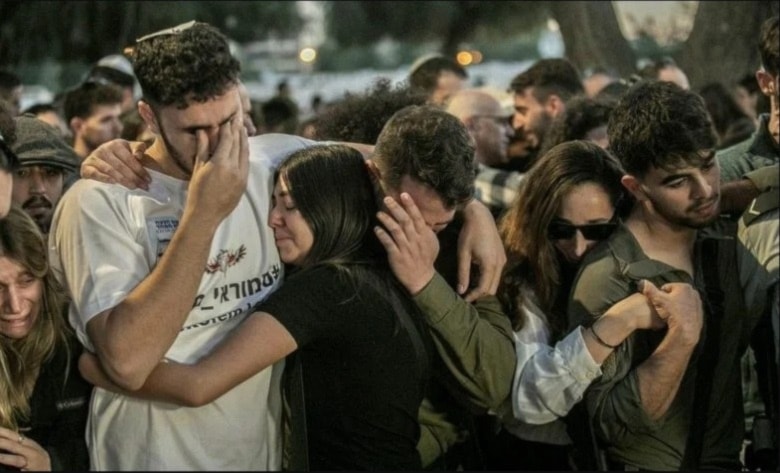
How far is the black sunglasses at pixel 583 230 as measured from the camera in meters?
3.72

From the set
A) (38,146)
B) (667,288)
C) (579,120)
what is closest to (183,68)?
(667,288)

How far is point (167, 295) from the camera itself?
2834 millimetres

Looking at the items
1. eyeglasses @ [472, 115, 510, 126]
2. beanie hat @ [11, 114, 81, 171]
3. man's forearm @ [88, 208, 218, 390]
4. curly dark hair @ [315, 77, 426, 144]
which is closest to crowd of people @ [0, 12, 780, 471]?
man's forearm @ [88, 208, 218, 390]

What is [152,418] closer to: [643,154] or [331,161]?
[331,161]

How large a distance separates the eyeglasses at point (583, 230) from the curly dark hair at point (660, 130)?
0.27 metres

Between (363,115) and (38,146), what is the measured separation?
126cm

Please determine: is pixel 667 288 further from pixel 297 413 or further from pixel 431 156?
pixel 297 413

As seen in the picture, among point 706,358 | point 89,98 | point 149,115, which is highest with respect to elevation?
point 149,115

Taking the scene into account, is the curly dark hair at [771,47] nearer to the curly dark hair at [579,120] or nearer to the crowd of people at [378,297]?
the crowd of people at [378,297]

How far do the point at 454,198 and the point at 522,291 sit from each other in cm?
53

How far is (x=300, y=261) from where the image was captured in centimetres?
322

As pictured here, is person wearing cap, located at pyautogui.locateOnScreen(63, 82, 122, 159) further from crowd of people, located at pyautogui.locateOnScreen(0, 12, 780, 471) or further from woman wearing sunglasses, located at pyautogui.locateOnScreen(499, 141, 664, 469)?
woman wearing sunglasses, located at pyautogui.locateOnScreen(499, 141, 664, 469)

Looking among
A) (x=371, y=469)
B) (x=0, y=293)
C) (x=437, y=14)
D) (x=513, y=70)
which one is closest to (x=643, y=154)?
(x=371, y=469)

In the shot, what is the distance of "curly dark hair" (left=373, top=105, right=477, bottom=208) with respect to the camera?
3273mm
